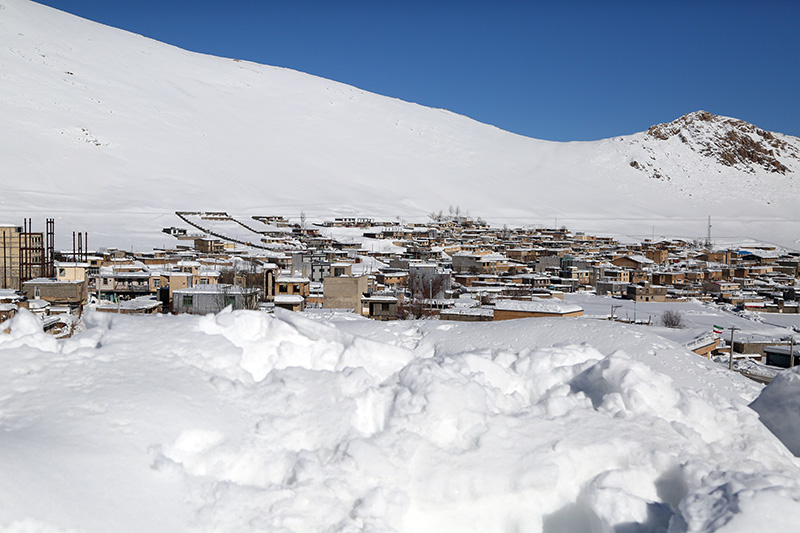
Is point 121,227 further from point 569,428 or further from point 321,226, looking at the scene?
point 569,428

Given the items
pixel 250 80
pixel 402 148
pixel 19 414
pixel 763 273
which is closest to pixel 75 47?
pixel 250 80

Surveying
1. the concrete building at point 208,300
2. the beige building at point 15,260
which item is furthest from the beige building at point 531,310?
the beige building at point 15,260

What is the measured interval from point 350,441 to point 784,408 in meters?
2.08

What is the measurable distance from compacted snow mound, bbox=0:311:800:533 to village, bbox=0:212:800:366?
7.52 metres

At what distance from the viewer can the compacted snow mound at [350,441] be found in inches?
73.8

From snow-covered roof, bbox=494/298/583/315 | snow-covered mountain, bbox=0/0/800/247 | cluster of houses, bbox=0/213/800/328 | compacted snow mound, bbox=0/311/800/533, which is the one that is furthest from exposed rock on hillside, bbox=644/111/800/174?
compacted snow mound, bbox=0/311/800/533

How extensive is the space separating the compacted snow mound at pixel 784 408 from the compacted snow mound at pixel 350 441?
1.00 feet

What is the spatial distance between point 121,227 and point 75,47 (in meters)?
59.7

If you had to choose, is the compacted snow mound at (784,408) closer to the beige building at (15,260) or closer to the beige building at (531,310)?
the beige building at (531,310)

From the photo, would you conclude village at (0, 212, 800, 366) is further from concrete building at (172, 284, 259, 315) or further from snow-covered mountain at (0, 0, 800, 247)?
snow-covered mountain at (0, 0, 800, 247)

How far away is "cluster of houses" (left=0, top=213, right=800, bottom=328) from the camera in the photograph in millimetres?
13602

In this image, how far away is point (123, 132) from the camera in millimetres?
67562

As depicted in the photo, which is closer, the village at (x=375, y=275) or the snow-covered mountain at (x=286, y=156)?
the village at (x=375, y=275)

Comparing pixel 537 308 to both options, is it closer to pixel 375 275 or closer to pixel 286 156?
pixel 375 275
